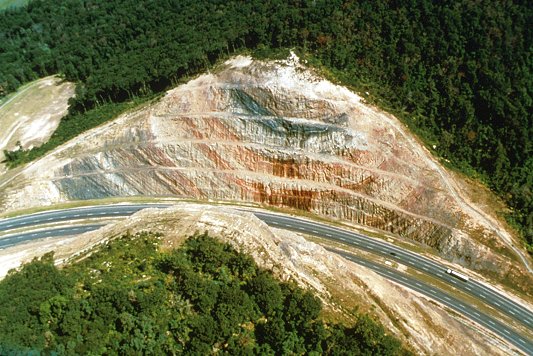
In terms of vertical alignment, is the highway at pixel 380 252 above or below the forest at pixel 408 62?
below

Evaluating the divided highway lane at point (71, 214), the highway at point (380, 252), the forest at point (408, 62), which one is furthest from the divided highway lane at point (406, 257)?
→ the divided highway lane at point (71, 214)

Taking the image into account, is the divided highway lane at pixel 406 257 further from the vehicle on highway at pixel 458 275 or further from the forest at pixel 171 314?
the forest at pixel 171 314

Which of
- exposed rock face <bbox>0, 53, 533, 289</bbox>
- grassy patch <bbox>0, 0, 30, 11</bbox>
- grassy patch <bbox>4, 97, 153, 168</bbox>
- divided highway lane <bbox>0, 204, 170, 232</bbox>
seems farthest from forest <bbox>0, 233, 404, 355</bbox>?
grassy patch <bbox>0, 0, 30, 11</bbox>

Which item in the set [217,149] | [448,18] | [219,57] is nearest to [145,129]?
[217,149]

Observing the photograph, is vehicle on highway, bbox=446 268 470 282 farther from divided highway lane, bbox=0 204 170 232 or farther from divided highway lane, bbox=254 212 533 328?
divided highway lane, bbox=0 204 170 232

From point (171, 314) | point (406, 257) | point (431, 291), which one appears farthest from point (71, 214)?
point (431, 291)

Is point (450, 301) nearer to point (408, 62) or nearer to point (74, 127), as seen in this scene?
point (408, 62)

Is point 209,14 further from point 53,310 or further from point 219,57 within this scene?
point 53,310

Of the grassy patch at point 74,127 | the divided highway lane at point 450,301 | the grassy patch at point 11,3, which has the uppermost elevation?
the grassy patch at point 11,3
